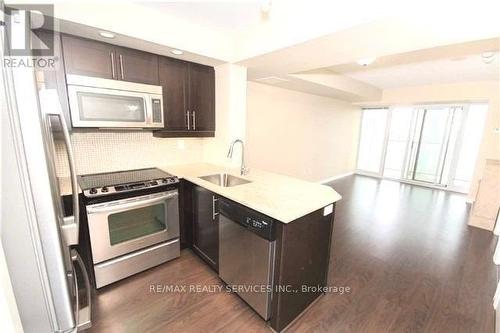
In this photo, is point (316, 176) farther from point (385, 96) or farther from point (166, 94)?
point (166, 94)

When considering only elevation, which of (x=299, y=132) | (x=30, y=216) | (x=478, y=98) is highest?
(x=478, y=98)

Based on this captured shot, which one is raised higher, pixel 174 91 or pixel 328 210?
pixel 174 91

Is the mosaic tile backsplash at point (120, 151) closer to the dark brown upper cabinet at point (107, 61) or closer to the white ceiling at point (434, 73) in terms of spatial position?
the dark brown upper cabinet at point (107, 61)

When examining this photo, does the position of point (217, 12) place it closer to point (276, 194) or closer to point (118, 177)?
point (276, 194)

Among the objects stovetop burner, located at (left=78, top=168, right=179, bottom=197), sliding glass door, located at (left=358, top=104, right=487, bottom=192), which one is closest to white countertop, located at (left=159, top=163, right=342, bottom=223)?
stovetop burner, located at (left=78, top=168, right=179, bottom=197)

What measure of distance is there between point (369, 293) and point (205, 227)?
5.64ft

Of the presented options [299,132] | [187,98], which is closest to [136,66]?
[187,98]

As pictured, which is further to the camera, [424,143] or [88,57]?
[424,143]

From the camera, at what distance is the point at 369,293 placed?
2064 mm

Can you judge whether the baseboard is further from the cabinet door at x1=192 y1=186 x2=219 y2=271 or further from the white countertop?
the cabinet door at x1=192 y1=186 x2=219 y2=271

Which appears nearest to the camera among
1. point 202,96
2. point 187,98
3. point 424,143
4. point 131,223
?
point 131,223

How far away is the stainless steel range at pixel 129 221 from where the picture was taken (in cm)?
191

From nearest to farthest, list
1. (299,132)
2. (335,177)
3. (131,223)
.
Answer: (131,223) → (299,132) → (335,177)

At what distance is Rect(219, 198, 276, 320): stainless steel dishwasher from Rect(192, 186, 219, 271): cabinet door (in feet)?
0.52
